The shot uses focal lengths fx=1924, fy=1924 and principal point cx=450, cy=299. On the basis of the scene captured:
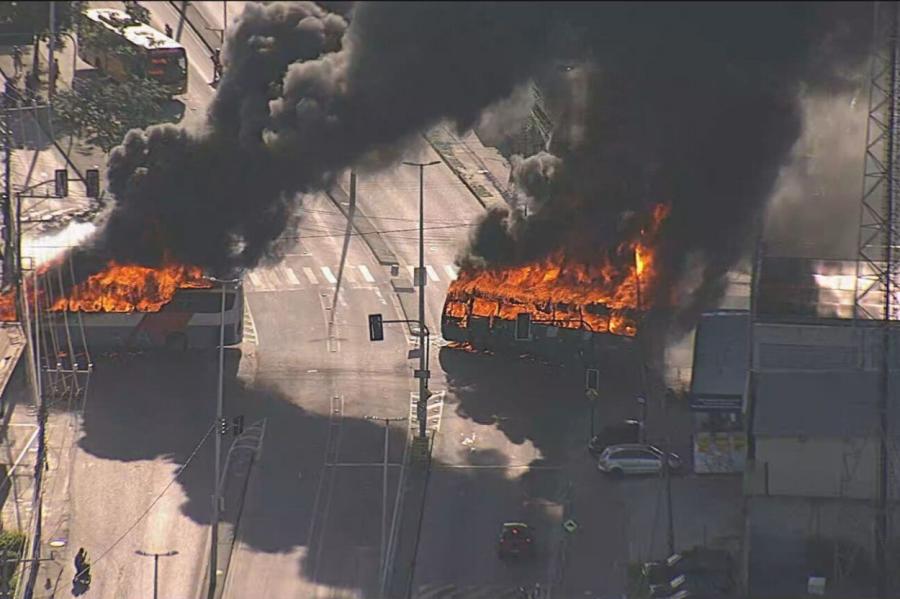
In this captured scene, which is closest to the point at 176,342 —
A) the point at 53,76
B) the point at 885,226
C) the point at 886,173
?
the point at 53,76

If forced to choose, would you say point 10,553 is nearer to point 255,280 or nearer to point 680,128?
point 255,280

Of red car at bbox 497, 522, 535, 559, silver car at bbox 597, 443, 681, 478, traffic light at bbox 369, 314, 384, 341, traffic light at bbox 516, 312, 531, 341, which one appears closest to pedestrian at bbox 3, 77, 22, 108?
traffic light at bbox 369, 314, 384, 341

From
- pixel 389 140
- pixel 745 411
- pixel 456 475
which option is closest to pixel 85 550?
pixel 456 475

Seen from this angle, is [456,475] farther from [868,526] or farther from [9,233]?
[9,233]

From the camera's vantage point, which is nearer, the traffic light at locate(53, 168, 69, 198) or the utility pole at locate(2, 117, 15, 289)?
the utility pole at locate(2, 117, 15, 289)

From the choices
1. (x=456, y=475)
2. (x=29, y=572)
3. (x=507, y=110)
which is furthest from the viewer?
(x=507, y=110)

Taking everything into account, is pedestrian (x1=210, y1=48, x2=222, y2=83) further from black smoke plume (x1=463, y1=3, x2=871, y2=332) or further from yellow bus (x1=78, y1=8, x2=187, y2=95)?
black smoke plume (x1=463, y1=3, x2=871, y2=332)
